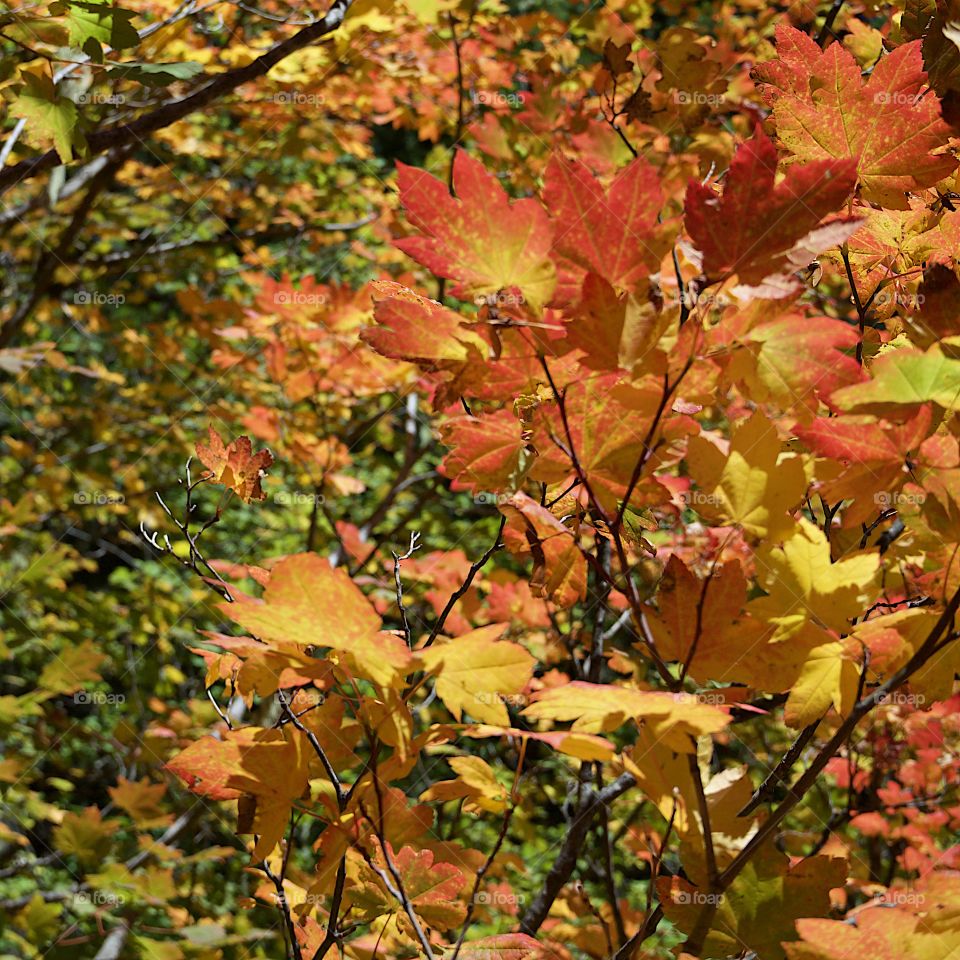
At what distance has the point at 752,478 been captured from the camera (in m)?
0.65

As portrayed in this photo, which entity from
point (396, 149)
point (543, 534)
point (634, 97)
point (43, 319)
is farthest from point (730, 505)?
point (396, 149)

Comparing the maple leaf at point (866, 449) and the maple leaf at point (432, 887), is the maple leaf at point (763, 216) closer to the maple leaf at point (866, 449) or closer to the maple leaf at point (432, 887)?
the maple leaf at point (866, 449)

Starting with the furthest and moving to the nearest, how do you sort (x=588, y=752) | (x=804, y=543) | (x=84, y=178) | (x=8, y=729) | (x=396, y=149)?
(x=396, y=149) < (x=8, y=729) < (x=84, y=178) < (x=804, y=543) < (x=588, y=752)

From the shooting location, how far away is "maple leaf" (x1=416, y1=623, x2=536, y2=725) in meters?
0.58

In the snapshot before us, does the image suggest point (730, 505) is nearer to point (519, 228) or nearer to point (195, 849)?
point (519, 228)

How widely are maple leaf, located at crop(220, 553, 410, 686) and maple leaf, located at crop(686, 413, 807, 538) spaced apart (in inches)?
9.9

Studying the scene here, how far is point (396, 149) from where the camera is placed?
770 cm

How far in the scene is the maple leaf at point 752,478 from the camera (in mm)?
646

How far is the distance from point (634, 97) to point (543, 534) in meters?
1.29

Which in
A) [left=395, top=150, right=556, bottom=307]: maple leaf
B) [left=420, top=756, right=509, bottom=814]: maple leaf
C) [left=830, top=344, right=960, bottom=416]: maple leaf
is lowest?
[left=420, top=756, right=509, bottom=814]: maple leaf

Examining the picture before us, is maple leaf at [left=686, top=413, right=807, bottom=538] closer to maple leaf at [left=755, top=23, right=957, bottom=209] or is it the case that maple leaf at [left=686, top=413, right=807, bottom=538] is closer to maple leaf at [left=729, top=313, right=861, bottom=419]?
maple leaf at [left=729, top=313, right=861, bottom=419]
